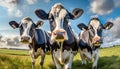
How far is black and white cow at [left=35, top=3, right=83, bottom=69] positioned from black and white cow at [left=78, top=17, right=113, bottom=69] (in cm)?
304

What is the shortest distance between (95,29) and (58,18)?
4.28 meters

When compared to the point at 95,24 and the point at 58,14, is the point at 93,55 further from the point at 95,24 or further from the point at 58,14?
the point at 58,14

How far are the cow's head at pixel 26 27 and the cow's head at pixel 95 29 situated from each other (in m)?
2.32

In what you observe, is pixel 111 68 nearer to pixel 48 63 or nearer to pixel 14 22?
pixel 48 63

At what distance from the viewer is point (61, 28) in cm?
1010

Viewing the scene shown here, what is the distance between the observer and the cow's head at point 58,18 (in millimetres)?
9750

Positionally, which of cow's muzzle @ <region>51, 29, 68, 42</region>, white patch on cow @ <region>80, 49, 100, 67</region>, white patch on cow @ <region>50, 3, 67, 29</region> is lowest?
white patch on cow @ <region>80, 49, 100, 67</region>

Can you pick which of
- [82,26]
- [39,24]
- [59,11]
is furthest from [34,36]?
[59,11]

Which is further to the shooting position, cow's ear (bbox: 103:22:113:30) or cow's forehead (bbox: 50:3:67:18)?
cow's ear (bbox: 103:22:113:30)

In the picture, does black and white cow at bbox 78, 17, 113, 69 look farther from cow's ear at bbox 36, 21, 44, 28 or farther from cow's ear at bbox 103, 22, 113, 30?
cow's ear at bbox 36, 21, 44, 28

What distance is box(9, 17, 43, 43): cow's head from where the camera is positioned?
46.2ft

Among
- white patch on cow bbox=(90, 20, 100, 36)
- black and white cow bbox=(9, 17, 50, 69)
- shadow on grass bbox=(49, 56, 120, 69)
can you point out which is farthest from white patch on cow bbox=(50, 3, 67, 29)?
shadow on grass bbox=(49, 56, 120, 69)

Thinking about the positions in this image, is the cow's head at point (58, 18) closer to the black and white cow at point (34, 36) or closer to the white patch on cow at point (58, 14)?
the white patch on cow at point (58, 14)

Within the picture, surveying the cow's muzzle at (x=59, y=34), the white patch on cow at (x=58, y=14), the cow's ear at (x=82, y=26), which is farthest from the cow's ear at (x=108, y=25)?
the cow's muzzle at (x=59, y=34)
